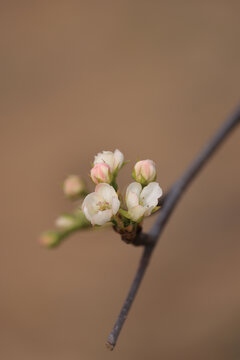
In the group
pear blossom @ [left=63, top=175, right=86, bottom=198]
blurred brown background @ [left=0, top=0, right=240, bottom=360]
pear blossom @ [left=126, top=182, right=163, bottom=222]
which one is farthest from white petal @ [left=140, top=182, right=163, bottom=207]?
blurred brown background @ [left=0, top=0, right=240, bottom=360]

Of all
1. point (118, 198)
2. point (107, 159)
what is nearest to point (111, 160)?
point (107, 159)

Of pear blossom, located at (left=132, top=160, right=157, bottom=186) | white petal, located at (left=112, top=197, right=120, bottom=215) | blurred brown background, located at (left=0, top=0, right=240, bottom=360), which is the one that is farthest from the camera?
blurred brown background, located at (left=0, top=0, right=240, bottom=360)

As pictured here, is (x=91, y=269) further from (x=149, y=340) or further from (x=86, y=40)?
(x=86, y=40)

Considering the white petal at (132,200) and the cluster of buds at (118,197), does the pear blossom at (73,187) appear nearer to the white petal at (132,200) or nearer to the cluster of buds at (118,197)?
the cluster of buds at (118,197)

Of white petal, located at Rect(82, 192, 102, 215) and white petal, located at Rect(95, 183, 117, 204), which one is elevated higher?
white petal, located at Rect(95, 183, 117, 204)

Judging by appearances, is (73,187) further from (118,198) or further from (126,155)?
(126,155)

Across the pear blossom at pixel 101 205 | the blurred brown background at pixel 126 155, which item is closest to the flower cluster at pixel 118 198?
the pear blossom at pixel 101 205

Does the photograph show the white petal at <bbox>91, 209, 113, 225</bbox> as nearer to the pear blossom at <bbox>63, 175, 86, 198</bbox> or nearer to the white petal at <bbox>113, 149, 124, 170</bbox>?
the white petal at <bbox>113, 149, 124, 170</bbox>
